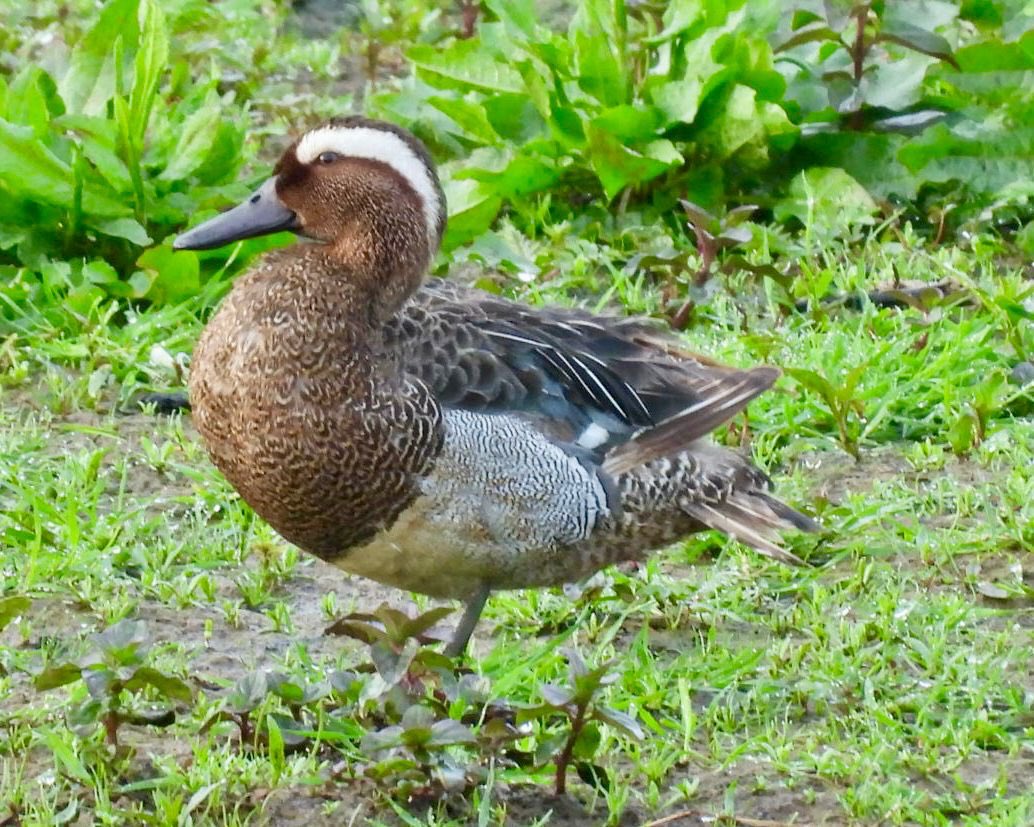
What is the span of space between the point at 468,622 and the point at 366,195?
40.0 inches

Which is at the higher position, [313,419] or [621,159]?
[313,419]

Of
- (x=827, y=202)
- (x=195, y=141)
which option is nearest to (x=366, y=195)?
(x=195, y=141)

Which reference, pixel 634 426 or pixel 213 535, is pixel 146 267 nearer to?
pixel 213 535

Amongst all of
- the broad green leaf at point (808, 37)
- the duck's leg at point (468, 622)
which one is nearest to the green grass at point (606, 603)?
the duck's leg at point (468, 622)

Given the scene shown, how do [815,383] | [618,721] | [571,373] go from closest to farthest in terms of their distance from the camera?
[618,721]
[571,373]
[815,383]

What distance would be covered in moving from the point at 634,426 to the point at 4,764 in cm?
171

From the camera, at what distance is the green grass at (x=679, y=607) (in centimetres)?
367

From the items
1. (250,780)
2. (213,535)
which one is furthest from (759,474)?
(250,780)

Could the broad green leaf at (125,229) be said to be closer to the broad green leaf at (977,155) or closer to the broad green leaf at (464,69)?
the broad green leaf at (464,69)

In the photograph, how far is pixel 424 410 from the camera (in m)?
4.20

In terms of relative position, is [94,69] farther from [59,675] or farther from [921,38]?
[59,675]

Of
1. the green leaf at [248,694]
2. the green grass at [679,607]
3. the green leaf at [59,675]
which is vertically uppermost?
the green leaf at [59,675]

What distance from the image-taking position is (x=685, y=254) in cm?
614

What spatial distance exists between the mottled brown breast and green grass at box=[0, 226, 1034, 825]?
14.3 inches
